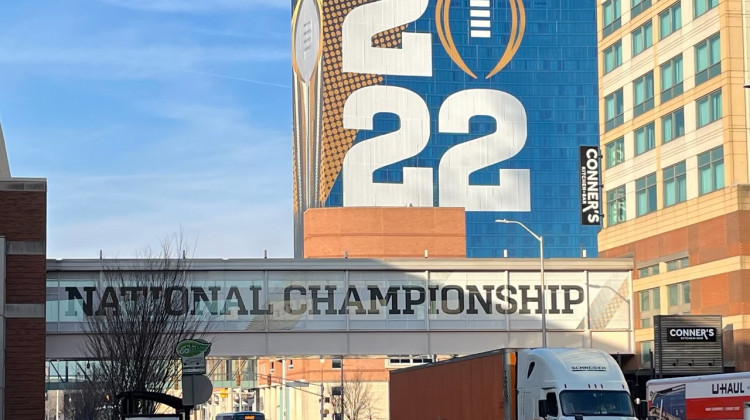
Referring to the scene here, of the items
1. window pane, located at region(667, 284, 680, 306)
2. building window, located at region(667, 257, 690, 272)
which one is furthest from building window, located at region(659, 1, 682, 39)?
window pane, located at region(667, 284, 680, 306)

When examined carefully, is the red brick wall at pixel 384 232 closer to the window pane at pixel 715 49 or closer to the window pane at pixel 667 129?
the window pane at pixel 667 129

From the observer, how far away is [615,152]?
231 ft

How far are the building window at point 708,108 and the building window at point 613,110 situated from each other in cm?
922

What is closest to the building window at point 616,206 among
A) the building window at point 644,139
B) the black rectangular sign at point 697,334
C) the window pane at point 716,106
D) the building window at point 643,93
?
the building window at point 644,139

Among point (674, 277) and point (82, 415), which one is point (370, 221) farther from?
point (674, 277)

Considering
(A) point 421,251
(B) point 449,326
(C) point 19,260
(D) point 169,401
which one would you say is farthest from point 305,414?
(D) point 169,401

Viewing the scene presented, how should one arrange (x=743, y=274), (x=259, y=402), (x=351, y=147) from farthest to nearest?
(x=351, y=147), (x=259, y=402), (x=743, y=274)

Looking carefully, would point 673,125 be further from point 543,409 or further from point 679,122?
point 543,409

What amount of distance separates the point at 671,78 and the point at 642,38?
433 cm

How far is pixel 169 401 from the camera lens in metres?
31.8

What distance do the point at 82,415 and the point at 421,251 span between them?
5588cm

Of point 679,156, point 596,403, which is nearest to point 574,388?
point 596,403

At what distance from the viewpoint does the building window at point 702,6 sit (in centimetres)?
5853

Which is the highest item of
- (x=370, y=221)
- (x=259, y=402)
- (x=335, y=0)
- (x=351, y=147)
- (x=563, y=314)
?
(x=335, y=0)
